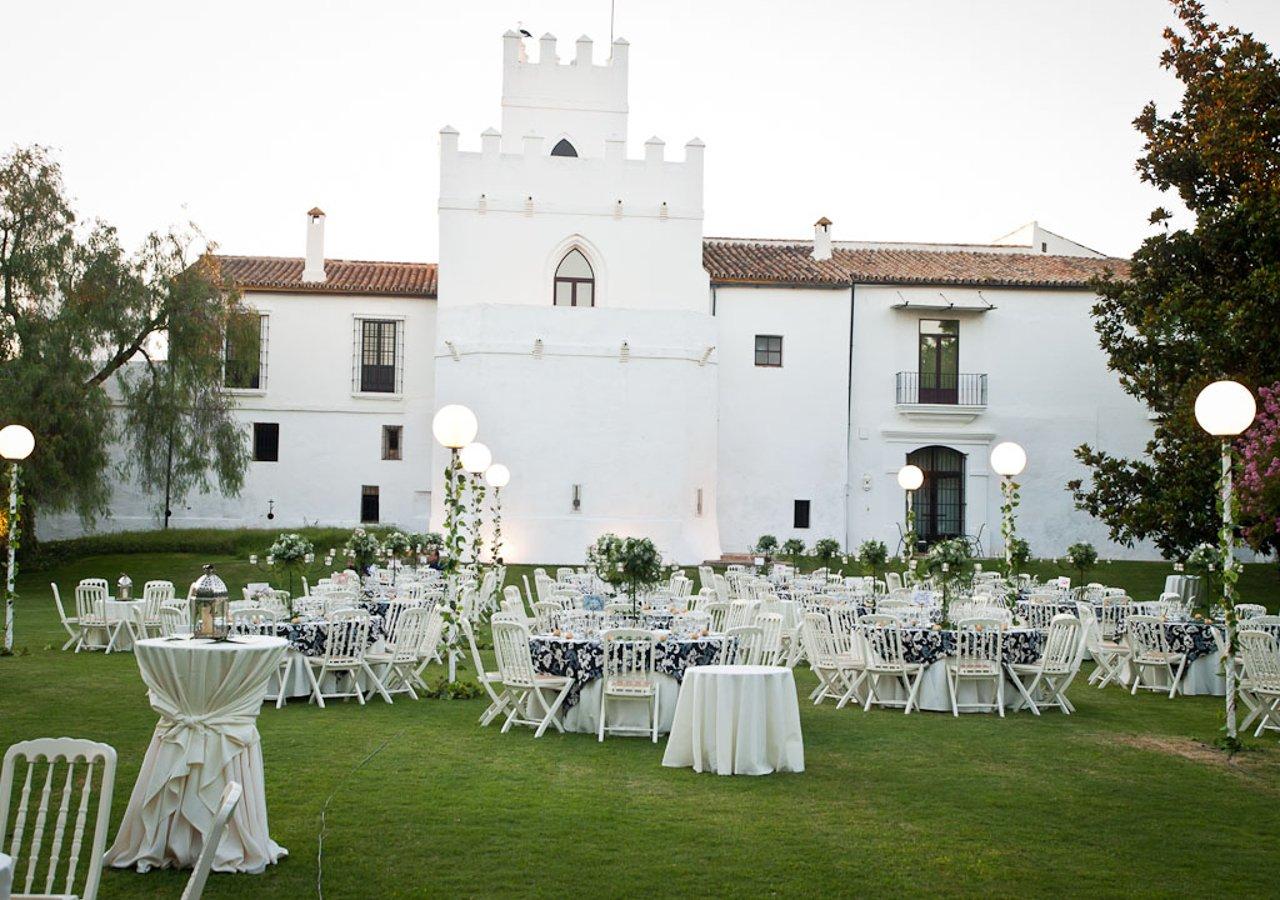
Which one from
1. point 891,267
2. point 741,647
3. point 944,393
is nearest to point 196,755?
point 741,647

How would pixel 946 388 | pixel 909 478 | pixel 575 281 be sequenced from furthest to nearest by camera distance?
pixel 946 388 < pixel 575 281 < pixel 909 478

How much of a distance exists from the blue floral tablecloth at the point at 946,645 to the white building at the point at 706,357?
20.6 meters

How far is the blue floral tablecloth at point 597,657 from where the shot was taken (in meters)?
11.2

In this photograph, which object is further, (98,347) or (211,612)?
(98,347)

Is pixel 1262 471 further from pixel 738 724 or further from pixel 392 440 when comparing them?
pixel 392 440

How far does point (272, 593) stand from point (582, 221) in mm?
21438

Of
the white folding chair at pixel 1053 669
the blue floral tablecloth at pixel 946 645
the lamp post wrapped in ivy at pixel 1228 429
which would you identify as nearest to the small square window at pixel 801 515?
the white folding chair at pixel 1053 669

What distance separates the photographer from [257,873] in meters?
6.68

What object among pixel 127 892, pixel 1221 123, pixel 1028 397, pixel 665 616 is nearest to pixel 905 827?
pixel 127 892

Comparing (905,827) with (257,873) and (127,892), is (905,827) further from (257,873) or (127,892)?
(127,892)

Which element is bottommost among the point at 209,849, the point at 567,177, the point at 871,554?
the point at 209,849

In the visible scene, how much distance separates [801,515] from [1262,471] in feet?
67.3

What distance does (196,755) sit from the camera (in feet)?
21.2

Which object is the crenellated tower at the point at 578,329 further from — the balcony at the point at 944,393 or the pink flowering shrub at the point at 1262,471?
the pink flowering shrub at the point at 1262,471
